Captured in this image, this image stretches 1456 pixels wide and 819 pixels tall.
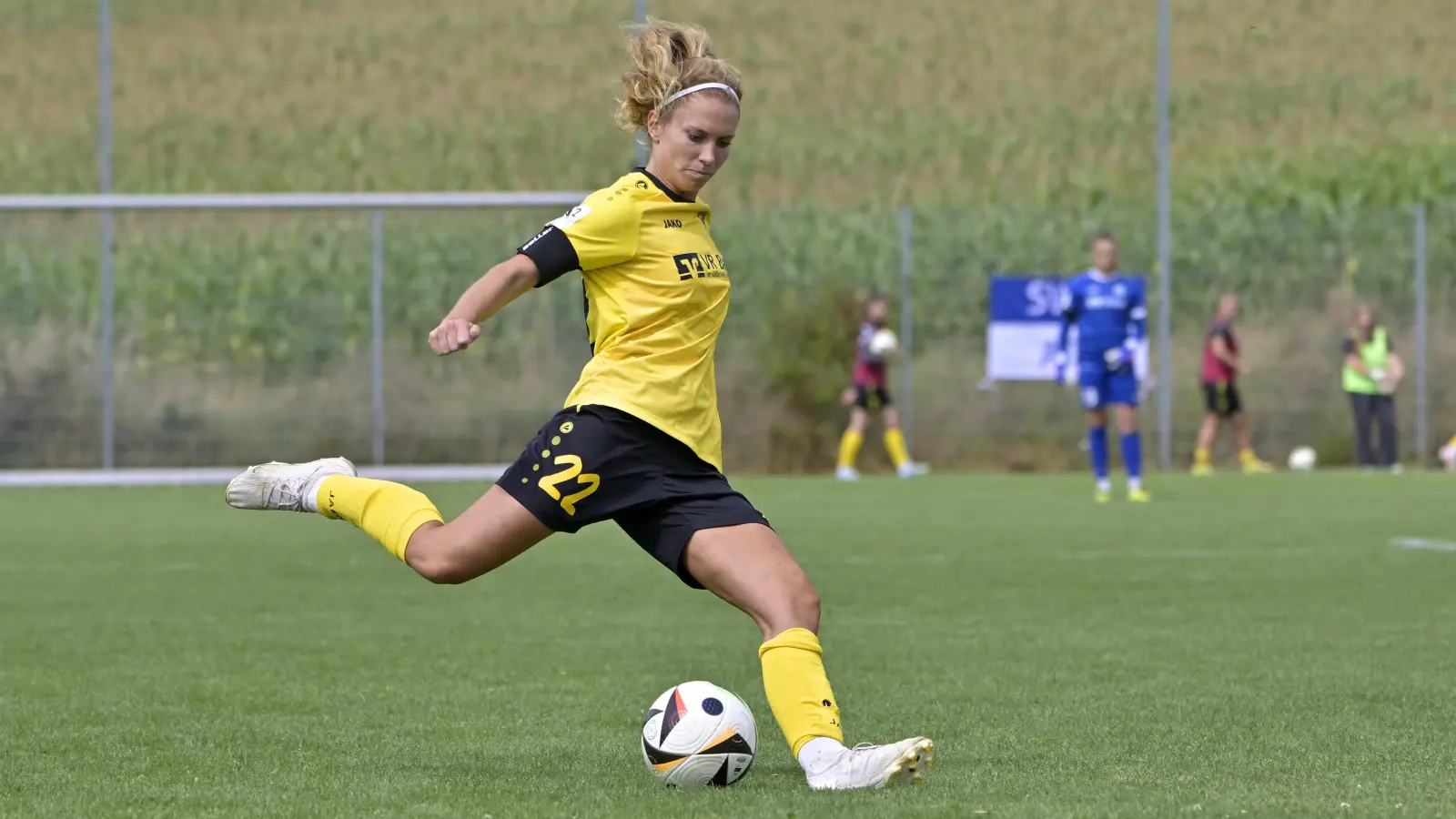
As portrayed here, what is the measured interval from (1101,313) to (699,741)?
1226 cm

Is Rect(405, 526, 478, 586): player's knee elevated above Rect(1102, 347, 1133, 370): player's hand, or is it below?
below

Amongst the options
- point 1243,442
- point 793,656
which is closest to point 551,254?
point 793,656

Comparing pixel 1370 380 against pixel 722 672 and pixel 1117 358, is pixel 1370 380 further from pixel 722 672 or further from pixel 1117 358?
pixel 722 672

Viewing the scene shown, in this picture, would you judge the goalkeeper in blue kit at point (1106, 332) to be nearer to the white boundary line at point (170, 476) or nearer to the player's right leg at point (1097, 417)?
the player's right leg at point (1097, 417)

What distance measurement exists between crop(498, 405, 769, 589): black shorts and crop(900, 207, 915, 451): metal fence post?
18046 millimetres

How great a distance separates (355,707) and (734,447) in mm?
15857

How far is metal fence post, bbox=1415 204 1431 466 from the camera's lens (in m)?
23.6

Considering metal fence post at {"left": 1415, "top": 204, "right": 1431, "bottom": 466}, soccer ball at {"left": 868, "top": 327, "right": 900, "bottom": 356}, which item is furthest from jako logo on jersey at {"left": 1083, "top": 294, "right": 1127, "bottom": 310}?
metal fence post at {"left": 1415, "top": 204, "right": 1431, "bottom": 466}

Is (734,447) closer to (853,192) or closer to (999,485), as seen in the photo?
(999,485)

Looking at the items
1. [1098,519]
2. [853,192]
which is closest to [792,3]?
[853,192]

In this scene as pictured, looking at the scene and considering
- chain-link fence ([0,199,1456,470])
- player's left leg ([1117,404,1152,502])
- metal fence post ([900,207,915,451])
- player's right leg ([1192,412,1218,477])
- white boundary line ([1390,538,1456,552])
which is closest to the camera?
white boundary line ([1390,538,1456,552])

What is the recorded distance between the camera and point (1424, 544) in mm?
12031

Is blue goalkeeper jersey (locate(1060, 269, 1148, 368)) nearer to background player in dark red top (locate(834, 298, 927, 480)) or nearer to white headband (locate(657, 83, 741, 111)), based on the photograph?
background player in dark red top (locate(834, 298, 927, 480))

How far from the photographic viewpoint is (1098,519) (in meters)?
14.4
